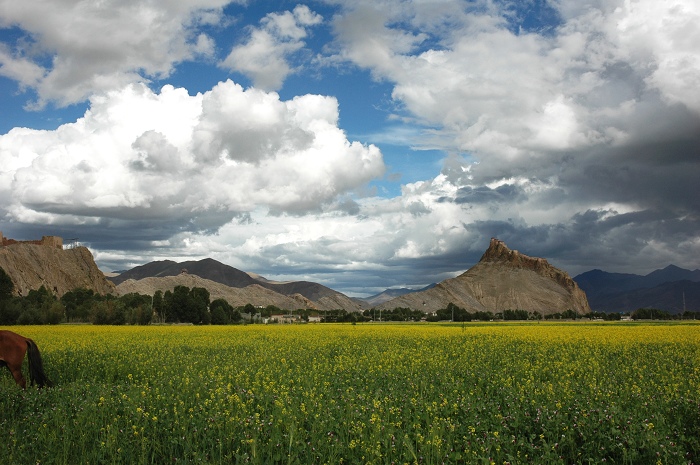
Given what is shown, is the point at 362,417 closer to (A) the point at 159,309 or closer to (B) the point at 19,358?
(B) the point at 19,358

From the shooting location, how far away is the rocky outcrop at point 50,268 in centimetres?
16500

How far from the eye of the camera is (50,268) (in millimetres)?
178625

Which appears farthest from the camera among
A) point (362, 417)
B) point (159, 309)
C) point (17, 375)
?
point (159, 309)

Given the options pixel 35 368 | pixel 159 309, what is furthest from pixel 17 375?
pixel 159 309

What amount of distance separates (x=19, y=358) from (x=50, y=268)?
181498mm

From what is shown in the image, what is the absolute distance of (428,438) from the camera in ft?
35.5

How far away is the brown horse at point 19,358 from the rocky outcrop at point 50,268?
15916 centimetres

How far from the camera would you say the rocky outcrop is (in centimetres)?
16500

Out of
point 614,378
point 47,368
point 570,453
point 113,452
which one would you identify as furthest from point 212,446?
point 47,368

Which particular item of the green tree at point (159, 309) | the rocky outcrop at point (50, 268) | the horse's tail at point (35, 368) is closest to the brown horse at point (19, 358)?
the horse's tail at point (35, 368)

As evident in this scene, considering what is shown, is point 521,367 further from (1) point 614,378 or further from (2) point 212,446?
(2) point 212,446

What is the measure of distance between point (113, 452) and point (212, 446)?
2050 mm

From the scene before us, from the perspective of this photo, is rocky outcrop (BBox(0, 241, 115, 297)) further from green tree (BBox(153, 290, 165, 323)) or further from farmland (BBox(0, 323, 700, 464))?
farmland (BBox(0, 323, 700, 464))

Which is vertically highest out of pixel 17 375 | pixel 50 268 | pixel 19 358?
pixel 50 268
